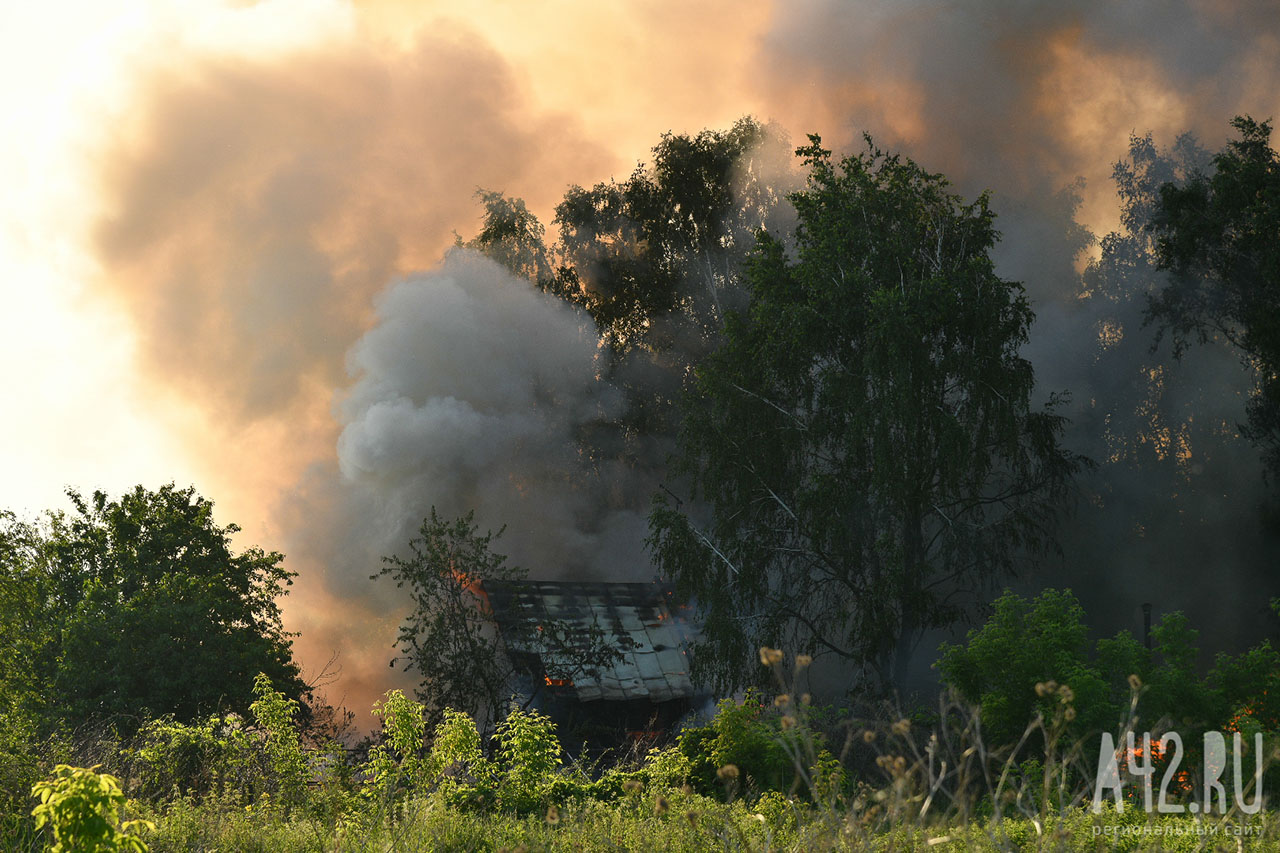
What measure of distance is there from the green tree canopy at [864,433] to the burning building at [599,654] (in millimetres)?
2303

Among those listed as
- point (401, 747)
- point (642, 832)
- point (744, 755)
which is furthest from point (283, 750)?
point (744, 755)

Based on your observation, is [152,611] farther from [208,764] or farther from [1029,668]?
[1029,668]

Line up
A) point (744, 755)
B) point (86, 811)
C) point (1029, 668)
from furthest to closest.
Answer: point (744, 755)
point (1029, 668)
point (86, 811)

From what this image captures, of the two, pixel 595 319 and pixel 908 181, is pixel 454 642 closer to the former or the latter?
pixel 908 181

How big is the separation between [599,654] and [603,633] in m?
0.58

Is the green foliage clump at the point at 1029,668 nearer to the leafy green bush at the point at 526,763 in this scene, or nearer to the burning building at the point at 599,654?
the leafy green bush at the point at 526,763

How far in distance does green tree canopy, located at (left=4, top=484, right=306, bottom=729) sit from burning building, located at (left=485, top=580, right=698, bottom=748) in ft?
17.7

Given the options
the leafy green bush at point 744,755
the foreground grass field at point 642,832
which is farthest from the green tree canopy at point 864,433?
the foreground grass field at point 642,832

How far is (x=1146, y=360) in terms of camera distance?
2292cm

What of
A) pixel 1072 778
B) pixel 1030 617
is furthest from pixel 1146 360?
pixel 1072 778

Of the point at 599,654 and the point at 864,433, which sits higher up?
the point at 864,433

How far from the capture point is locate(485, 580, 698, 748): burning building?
18.8m

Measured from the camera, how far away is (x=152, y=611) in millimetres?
19672

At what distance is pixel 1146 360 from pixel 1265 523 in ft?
15.3
